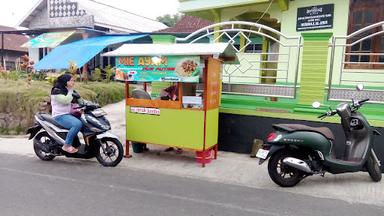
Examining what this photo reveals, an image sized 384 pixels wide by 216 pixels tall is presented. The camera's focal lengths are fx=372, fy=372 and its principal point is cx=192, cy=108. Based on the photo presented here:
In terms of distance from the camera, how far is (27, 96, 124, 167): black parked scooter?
246 inches

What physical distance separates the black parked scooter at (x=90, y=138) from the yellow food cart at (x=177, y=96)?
2.09ft

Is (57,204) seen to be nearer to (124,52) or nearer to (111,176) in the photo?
(111,176)

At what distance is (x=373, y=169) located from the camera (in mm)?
5516

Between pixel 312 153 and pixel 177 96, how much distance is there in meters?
2.58

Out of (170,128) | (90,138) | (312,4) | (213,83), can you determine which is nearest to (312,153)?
(213,83)

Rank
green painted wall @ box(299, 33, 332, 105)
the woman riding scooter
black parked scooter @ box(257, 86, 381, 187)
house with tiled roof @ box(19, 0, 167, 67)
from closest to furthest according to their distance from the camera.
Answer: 1. black parked scooter @ box(257, 86, 381, 187)
2. the woman riding scooter
3. green painted wall @ box(299, 33, 332, 105)
4. house with tiled roof @ box(19, 0, 167, 67)

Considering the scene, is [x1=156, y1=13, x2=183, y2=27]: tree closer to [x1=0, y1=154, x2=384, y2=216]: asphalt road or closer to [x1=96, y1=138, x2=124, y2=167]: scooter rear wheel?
[x1=96, y1=138, x2=124, y2=167]: scooter rear wheel

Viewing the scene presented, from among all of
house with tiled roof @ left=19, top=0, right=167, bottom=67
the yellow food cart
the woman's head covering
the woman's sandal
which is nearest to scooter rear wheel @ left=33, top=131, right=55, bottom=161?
the woman's sandal

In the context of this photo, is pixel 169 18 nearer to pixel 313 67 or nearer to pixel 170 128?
pixel 313 67

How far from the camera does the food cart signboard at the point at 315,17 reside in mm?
9148

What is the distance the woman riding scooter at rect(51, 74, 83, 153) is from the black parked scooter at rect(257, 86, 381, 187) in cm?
312

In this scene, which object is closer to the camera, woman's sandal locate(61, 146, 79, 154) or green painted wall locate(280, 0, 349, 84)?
woman's sandal locate(61, 146, 79, 154)

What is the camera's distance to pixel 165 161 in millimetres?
6762

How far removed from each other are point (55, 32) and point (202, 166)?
18.5 metres
